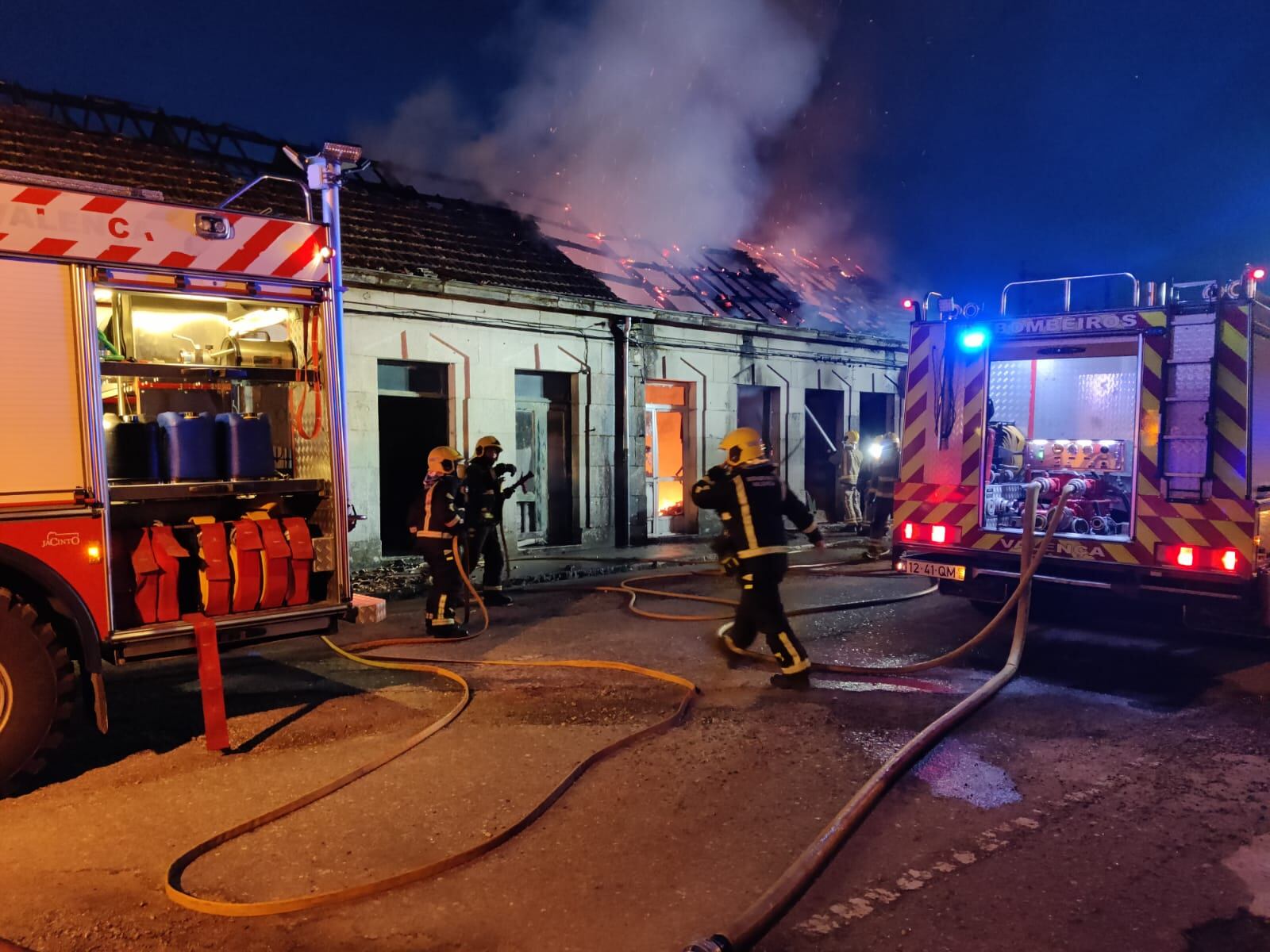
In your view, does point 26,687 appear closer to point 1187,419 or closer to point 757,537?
point 757,537

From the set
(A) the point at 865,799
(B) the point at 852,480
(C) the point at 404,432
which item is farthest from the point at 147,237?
(B) the point at 852,480

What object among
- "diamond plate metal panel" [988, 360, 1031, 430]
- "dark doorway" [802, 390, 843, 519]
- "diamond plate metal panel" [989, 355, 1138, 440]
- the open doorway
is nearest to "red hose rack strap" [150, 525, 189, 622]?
"diamond plate metal panel" [989, 355, 1138, 440]

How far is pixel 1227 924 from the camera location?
2.94 m

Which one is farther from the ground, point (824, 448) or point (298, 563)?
point (824, 448)

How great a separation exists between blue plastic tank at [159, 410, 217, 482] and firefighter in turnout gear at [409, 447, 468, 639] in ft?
8.01

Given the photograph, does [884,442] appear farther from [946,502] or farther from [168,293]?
[168,293]

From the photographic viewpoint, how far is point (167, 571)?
14.7 ft

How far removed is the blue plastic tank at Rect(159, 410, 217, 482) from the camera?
4629 millimetres

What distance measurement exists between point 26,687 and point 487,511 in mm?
4601

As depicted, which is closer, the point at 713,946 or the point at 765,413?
the point at 713,946

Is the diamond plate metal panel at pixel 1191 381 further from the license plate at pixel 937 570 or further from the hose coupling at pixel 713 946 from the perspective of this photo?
the hose coupling at pixel 713 946

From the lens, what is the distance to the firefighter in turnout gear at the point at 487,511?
8305 mm

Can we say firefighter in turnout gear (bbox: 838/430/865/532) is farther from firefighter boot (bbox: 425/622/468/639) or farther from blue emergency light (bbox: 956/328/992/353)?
firefighter boot (bbox: 425/622/468/639)

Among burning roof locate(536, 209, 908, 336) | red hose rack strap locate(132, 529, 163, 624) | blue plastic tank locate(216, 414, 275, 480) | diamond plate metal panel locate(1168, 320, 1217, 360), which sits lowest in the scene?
red hose rack strap locate(132, 529, 163, 624)
